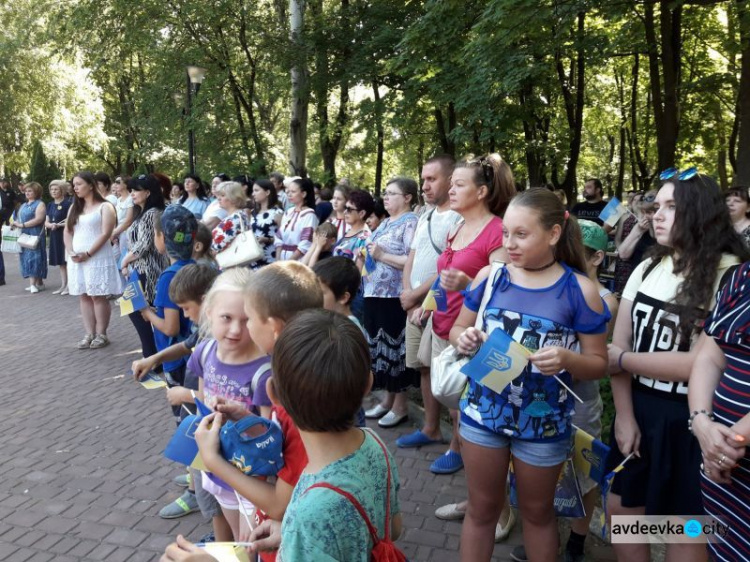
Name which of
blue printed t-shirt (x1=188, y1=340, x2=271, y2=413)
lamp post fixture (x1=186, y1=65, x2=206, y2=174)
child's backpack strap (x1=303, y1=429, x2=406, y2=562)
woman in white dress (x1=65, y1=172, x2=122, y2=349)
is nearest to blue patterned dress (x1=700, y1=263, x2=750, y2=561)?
child's backpack strap (x1=303, y1=429, x2=406, y2=562)

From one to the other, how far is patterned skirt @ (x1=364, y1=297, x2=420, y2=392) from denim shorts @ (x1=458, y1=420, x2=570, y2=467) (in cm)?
238

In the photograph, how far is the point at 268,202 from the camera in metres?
6.75

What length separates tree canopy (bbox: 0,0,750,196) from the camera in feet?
27.0

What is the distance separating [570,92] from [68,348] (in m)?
13.1

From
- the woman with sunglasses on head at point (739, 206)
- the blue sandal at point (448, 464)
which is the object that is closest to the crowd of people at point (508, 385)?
the blue sandal at point (448, 464)

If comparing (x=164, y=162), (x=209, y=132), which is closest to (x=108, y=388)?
(x=209, y=132)

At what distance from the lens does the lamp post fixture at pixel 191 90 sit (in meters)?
13.2

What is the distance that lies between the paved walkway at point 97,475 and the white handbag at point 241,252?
60.1 inches

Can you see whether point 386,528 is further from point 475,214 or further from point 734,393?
point 475,214

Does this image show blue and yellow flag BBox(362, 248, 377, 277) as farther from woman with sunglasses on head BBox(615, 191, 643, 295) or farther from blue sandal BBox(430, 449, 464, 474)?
woman with sunglasses on head BBox(615, 191, 643, 295)

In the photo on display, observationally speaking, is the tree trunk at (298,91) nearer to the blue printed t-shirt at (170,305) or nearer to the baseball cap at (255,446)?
the blue printed t-shirt at (170,305)

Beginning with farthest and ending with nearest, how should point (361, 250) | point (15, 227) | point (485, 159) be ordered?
point (15, 227) < point (361, 250) < point (485, 159)

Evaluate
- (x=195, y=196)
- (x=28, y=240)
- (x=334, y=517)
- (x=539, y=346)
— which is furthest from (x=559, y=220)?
(x=28, y=240)

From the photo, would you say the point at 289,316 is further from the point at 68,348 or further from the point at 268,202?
the point at 68,348
